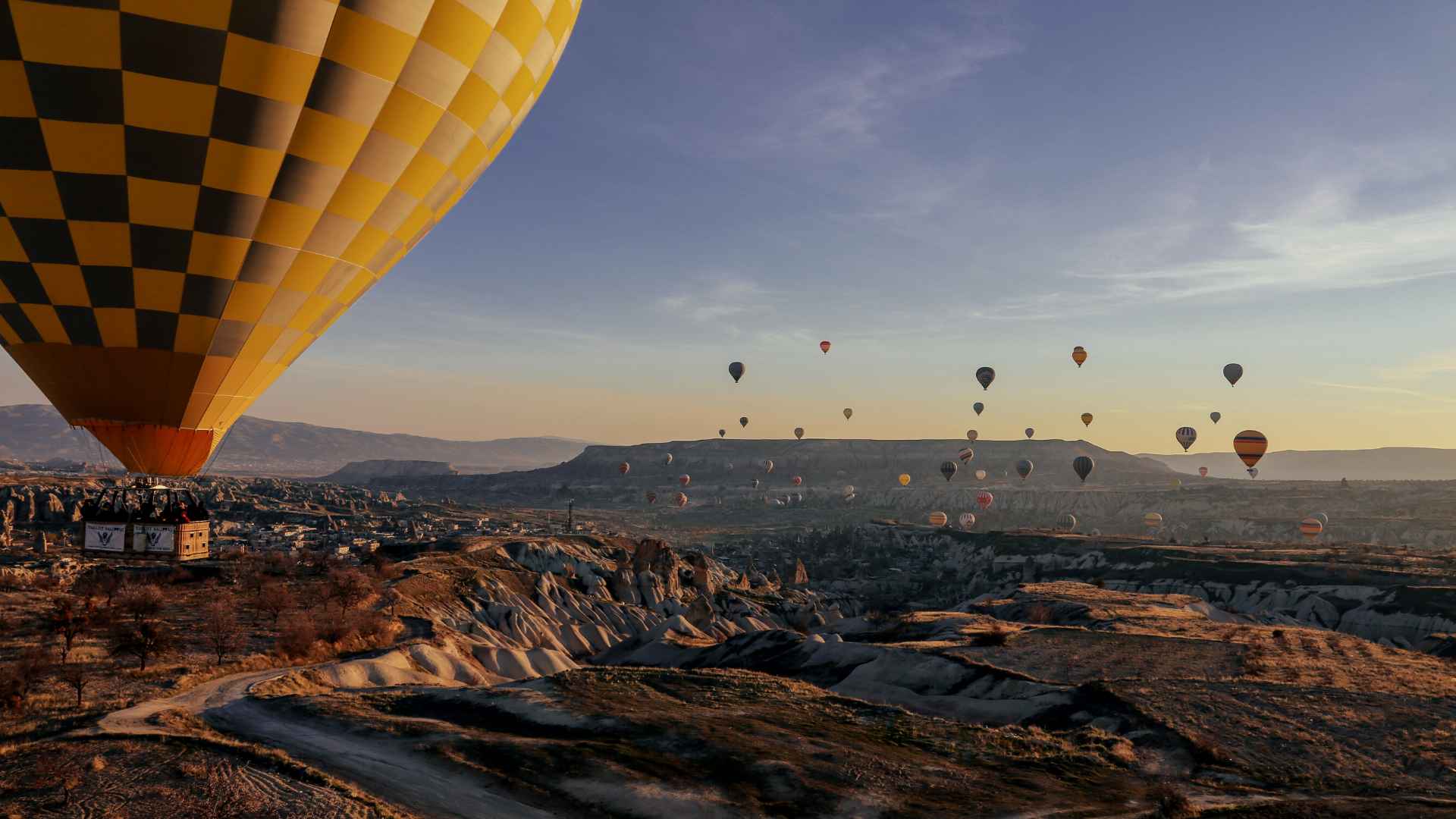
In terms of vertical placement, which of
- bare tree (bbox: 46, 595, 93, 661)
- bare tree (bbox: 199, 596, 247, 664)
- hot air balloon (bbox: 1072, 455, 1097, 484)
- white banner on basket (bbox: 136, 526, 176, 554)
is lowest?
bare tree (bbox: 199, 596, 247, 664)

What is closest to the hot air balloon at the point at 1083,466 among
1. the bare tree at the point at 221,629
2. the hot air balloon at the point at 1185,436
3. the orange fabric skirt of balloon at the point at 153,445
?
the hot air balloon at the point at 1185,436

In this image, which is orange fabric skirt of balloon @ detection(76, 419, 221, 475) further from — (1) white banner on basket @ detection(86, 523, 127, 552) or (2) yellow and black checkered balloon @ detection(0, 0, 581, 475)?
(1) white banner on basket @ detection(86, 523, 127, 552)

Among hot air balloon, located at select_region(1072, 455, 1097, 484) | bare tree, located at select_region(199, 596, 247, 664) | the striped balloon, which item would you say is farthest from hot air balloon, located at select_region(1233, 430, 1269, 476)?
bare tree, located at select_region(199, 596, 247, 664)

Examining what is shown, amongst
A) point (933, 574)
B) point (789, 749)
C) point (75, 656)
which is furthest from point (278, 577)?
point (933, 574)

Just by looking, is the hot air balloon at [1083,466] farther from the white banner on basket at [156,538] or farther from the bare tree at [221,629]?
the white banner on basket at [156,538]

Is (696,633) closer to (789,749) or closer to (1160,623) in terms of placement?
(1160,623)

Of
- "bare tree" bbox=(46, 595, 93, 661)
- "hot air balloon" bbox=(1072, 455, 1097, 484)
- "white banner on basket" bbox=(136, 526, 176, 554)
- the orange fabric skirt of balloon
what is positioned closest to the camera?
the orange fabric skirt of balloon

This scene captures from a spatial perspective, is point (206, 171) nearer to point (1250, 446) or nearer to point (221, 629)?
point (221, 629)
